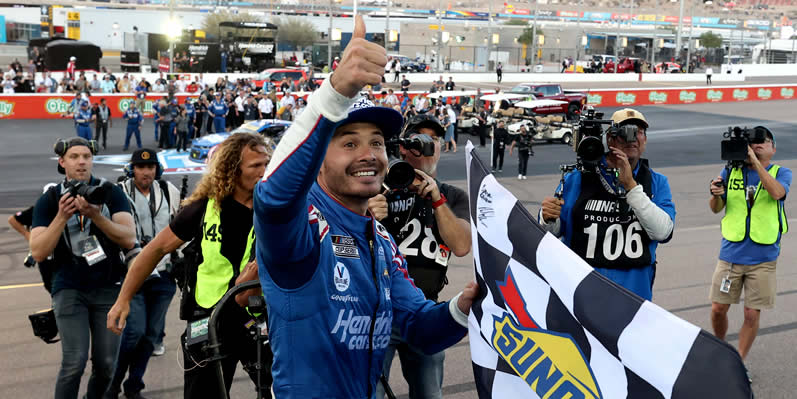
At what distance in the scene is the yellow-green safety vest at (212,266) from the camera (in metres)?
4.41

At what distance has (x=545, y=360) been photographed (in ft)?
7.36

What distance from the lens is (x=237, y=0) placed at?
119562 mm

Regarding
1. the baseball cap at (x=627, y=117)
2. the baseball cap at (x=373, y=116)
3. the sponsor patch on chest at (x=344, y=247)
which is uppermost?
the baseball cap at (x=373, y=116)

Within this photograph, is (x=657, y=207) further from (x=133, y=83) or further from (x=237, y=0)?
(x=237, y=0)

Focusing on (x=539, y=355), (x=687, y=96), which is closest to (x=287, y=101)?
(x=687, y=96)

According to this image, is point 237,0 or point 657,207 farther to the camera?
point 237,0

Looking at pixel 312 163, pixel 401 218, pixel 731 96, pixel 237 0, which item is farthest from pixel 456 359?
pixel 237 0

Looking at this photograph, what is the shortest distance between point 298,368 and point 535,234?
2.76ft

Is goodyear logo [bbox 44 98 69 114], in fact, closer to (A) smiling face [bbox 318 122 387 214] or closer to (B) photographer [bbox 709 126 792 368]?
(B) photographer [bbox 709 126 792 368]

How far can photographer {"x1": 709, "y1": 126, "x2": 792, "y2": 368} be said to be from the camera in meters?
6.70

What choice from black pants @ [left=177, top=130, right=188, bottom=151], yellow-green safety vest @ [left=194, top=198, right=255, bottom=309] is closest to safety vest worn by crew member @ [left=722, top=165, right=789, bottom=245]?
yellow-green safety vest @ [left=194, top=198, right=255, bottom=309]

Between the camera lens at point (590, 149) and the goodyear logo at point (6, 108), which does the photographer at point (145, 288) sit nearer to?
the camera lens at point (590, 149)

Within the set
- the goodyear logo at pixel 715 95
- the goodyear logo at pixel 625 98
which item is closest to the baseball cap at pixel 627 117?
the goodyear logo at pixel 625 98

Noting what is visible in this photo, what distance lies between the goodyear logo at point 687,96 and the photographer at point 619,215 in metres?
42.5
